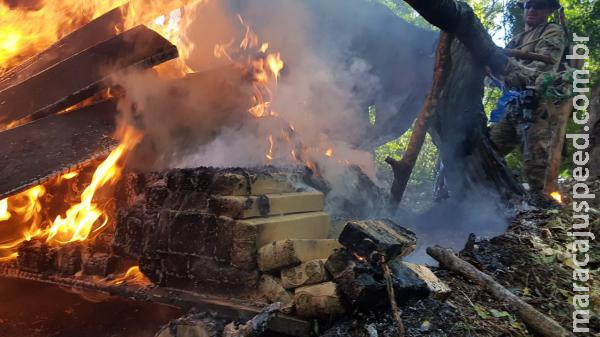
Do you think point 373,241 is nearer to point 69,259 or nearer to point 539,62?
point 69,259

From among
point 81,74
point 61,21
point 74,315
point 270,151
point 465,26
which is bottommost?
point 74,315

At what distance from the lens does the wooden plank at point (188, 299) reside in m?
2.85

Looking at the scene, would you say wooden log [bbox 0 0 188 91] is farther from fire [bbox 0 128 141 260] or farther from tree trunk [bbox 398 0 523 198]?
tree trunk [bbox 398 0 523 198]

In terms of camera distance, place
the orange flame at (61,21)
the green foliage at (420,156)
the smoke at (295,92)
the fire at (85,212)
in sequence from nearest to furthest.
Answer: the fire at (85,212)
the smoke at (295,92)
the orange flame at (61,21)
the green foliage at (420,156)

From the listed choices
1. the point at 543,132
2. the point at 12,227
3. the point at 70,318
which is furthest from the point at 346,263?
the point at 543,132

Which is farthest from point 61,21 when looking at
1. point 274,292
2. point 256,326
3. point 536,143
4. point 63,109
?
point 536,143

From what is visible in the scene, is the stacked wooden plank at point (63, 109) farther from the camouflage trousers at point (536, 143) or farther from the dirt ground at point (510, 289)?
the camouflage trousers at point (536, 143)

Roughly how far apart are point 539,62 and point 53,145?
774cm

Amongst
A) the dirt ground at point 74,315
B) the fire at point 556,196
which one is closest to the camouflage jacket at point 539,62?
the fire at point 556,196

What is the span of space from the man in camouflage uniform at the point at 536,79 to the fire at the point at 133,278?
6.21 meters

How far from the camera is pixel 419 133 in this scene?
626 cm

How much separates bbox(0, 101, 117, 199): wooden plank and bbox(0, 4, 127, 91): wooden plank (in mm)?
1411

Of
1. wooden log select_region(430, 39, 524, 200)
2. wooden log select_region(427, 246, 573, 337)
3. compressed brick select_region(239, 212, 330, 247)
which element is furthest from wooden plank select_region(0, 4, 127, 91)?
wooden log select_region(430, 39, 524, 200)

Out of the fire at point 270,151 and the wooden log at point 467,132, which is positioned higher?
the wooden log at point 467,132
